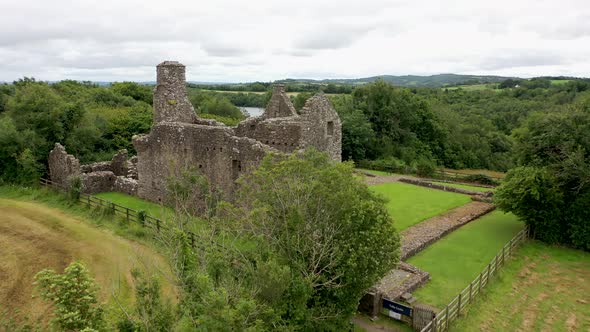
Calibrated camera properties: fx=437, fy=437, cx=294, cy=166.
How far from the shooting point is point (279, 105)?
70.3ft

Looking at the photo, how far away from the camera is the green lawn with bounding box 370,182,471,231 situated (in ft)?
73.2

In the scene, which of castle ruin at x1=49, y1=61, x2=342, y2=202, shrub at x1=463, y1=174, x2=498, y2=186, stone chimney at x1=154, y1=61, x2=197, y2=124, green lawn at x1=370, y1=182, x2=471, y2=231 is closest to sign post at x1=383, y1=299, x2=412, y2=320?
castle ruin at x1=49, y1=61, x2=342, y2=202

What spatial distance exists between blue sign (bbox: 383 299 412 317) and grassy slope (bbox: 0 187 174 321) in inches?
260

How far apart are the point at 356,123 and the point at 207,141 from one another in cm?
2731

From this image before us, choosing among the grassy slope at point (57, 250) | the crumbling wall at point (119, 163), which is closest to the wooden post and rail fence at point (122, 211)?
the grassy slope at point (57, 250)

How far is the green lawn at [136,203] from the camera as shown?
794 inches

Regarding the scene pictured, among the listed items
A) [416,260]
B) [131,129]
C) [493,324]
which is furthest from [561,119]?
[131,129]

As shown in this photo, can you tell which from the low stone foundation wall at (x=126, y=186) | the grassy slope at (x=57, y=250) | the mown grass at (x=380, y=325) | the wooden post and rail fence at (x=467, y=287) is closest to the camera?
the wooden post and rail fence at (x=467, y=287)

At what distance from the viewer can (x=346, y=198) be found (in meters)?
10.9

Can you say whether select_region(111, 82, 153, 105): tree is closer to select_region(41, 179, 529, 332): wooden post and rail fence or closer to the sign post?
select_region(41, 179, 529, 332): wooden post and rail fence

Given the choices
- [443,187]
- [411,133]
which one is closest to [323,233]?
[443,187]

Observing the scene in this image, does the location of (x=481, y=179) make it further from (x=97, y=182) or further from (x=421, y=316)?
(x=97, y=182)

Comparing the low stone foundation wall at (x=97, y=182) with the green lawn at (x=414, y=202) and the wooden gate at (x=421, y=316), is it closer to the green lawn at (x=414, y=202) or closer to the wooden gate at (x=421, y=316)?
the green lawn at (x=414, y=202)

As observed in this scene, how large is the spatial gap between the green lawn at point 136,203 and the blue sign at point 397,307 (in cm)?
1047
